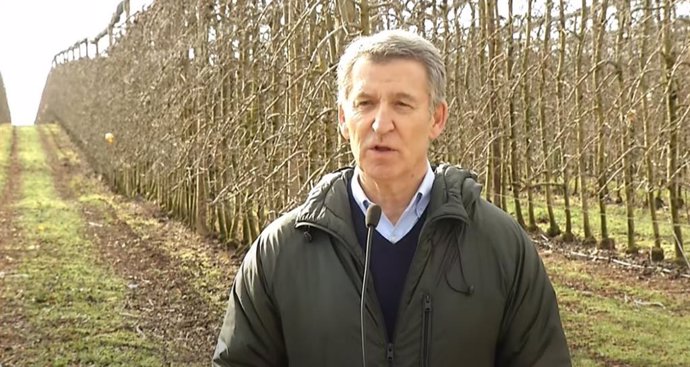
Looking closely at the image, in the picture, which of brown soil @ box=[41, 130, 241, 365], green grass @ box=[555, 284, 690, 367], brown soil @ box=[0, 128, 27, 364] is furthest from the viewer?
brown soil @ box=[41, 130, 241, 365]

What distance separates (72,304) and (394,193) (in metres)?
7.23

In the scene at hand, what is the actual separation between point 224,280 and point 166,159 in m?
7.17

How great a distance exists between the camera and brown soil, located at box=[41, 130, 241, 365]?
7121 millimetres

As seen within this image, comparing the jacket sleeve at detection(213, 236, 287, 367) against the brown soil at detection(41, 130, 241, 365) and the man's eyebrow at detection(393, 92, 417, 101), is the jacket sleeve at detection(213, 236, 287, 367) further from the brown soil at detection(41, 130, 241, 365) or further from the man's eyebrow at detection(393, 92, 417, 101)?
the brown soil at detection(41, 130, 241, 365)

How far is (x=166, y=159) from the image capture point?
1678cm

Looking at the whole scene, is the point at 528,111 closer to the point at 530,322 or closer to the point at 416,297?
the point at 530,322

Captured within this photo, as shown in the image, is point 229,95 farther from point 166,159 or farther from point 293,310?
point 293,310

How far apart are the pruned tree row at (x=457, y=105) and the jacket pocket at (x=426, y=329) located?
11.9ft

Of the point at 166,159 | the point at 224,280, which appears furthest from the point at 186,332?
the point at 166,159

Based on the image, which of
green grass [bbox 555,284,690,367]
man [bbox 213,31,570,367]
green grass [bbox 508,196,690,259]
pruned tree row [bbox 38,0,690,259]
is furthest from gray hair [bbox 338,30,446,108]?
green grass [bbox 508,196,690,259]

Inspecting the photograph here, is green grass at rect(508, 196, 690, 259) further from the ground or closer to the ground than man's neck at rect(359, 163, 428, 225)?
closer to the ground

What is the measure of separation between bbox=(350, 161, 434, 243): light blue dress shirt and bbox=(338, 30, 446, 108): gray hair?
0.62 feet

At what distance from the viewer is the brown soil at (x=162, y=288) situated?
7121 millimetres

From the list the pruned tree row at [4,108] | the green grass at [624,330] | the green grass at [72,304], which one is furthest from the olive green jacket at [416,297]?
the pruned tree row at [4,108]
